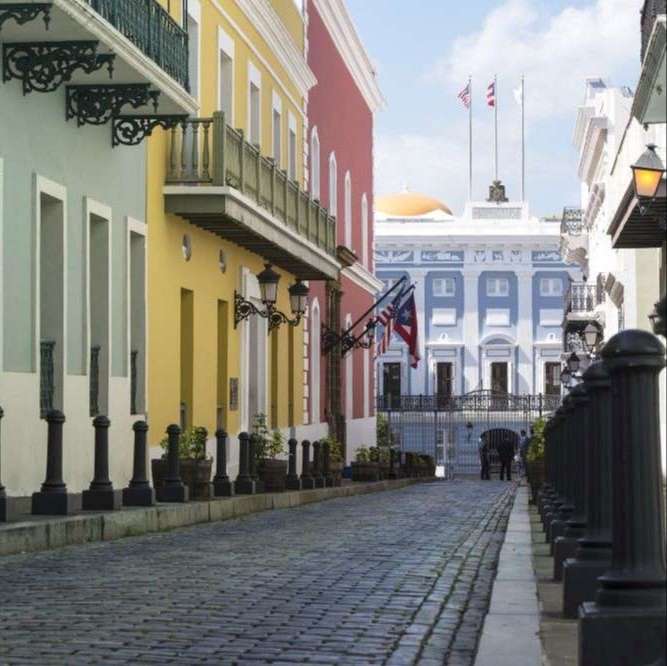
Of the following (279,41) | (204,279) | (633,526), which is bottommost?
(633,526)

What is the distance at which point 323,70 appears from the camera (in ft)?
132

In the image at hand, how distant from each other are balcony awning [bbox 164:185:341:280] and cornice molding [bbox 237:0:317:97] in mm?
3457

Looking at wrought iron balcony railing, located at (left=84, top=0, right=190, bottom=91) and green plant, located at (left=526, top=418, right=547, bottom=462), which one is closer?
wrought iron balcony railing, located at (left=84, top=0, right=190, bottom=91)

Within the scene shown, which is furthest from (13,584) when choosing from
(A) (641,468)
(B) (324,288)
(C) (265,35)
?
(B) (324,288)

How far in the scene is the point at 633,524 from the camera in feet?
18.5

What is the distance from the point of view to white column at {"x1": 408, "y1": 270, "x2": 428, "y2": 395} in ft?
259

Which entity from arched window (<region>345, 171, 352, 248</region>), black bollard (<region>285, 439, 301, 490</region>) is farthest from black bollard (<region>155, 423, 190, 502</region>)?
arched window (<region>345, 171, 352, 248</region>)

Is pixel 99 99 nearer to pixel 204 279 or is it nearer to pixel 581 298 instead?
pixel 204 279

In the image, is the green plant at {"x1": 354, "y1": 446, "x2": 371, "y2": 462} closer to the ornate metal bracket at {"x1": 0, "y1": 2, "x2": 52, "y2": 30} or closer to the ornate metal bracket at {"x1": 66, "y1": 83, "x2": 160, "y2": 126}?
the ornate metal bracket at {"x1": 66, "y1": 83, "x2": 160, "y2": 126}

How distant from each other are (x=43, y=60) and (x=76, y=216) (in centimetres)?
258

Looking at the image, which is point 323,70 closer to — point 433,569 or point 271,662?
point 433,569

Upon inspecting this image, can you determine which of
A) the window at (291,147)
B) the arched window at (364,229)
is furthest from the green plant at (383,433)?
the window at (291,147)

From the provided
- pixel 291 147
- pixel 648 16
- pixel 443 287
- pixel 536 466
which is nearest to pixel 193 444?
pixel 536 466

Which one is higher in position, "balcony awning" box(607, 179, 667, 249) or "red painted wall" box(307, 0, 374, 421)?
"red painted wall" box(307, 0, 374, 421)
